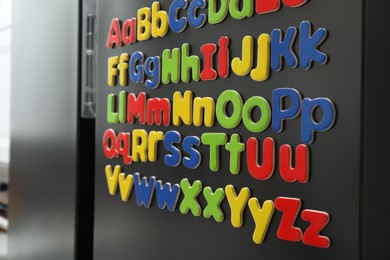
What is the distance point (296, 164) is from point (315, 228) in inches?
3.4

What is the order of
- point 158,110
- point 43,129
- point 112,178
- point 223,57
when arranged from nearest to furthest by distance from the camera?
point 223,57 < point 158,110 < point 112,178 < point 43,129

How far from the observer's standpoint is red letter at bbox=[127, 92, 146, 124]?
854 millimetres

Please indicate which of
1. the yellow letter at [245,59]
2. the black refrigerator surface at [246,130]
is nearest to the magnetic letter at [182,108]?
the black refrigerator surface at [246,130]

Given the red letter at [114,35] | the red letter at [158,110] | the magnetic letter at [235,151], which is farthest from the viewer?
the red letter at [114,35]

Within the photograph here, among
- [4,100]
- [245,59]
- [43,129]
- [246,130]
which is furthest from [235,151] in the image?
[4,100]

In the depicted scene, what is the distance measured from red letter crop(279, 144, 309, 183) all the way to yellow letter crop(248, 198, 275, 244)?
0.05m

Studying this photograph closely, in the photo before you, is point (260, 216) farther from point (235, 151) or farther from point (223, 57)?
point (223, 57)

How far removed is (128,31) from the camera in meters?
0.89

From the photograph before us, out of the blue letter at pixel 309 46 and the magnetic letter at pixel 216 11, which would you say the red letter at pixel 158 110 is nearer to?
the magnetic letter at pixel 216 11

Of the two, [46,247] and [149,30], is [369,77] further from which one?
[46,247]

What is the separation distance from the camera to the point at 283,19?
0.64 meters

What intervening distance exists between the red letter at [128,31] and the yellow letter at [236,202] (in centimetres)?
36

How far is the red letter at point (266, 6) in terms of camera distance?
0.65 metres

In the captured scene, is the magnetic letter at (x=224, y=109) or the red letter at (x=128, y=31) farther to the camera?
the red letter at (x=128, y=31)
